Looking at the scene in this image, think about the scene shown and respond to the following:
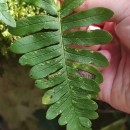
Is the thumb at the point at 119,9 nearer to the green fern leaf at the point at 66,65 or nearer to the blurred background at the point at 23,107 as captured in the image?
the green fern leaf at the point at 66,65

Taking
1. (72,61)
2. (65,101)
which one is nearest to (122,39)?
(72,61)

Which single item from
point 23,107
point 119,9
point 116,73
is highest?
point 119,9

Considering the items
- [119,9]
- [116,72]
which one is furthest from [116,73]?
[119,9]

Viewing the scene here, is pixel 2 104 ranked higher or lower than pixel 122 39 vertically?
lower

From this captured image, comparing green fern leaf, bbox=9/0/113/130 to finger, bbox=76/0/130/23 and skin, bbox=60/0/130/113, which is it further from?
skin, bbox=60/0/130/113

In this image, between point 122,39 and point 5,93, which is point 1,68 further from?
point 122,39

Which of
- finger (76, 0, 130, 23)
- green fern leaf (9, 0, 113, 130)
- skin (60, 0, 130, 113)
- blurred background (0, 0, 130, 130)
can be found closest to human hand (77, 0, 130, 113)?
skin (60, 0, 130, 113)

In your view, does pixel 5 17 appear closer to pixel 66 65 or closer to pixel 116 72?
pixel 66 65
